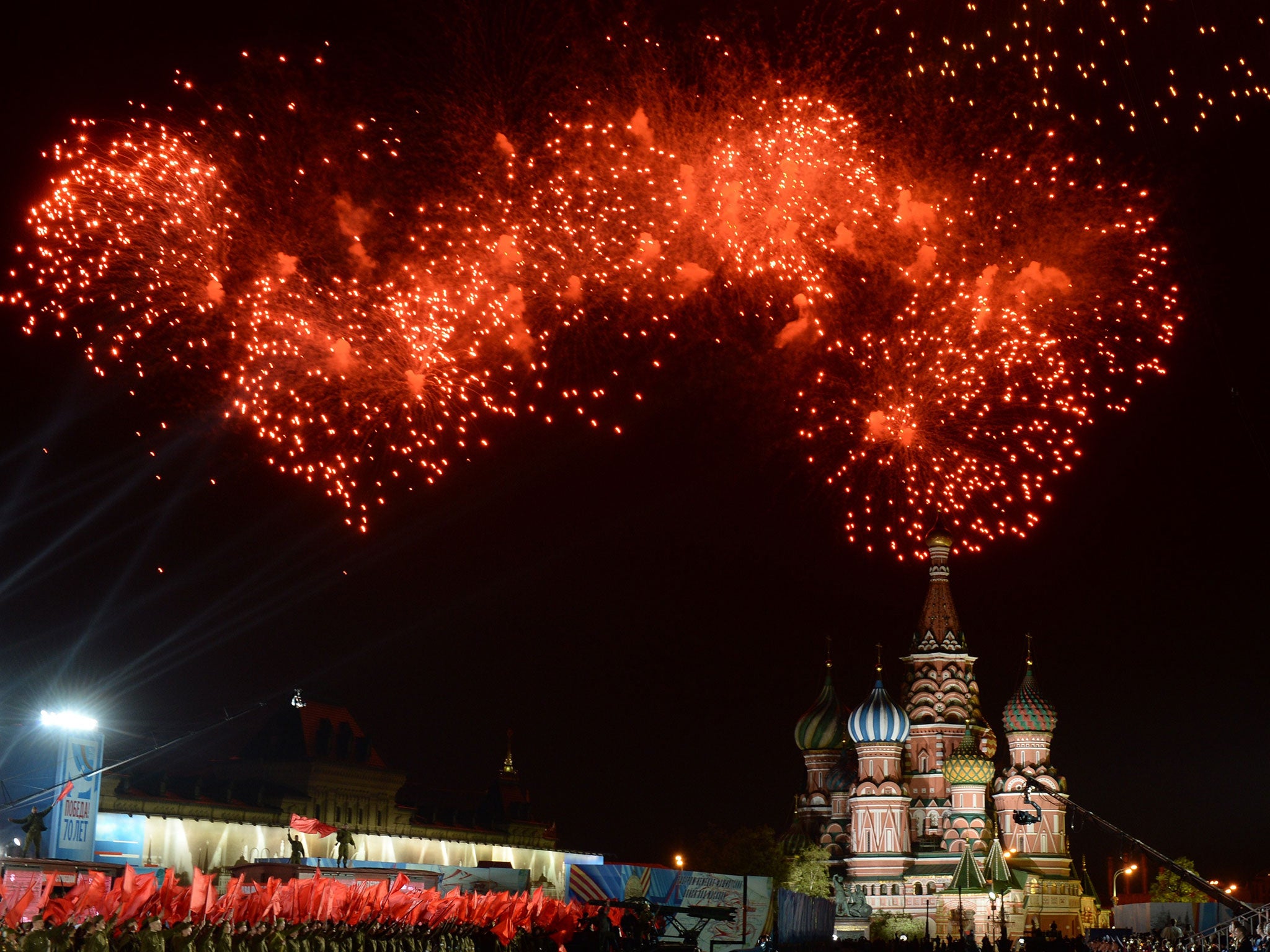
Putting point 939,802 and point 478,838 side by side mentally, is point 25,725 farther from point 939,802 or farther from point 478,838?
point 939,802

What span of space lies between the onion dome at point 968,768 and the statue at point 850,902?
763cm

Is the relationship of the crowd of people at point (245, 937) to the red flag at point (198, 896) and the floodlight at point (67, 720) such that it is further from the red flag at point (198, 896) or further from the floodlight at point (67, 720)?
the floodlight at point (67, 720)

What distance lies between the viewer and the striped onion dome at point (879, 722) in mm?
73750

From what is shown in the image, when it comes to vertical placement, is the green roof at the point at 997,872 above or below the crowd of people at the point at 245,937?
above

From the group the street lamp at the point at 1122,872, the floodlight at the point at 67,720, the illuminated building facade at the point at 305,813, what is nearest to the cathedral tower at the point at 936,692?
the street lamp at the point at 1122,872

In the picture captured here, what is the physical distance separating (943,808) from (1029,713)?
22.2 feet

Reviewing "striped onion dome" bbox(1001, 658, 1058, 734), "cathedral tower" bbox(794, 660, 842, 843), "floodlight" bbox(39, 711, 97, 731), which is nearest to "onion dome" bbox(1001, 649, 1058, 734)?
"striped onion dome" bbox(1001, 658, 1058, 734)

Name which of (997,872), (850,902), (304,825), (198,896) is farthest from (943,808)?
(198,896)

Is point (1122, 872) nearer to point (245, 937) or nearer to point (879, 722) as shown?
point (879, 722)

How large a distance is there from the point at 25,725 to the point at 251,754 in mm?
32052

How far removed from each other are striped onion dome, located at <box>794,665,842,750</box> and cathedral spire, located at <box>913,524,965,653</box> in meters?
7.94

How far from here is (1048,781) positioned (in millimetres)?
71938

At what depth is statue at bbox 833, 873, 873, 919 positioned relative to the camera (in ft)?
229

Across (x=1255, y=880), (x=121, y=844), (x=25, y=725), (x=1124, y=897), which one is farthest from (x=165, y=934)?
(x=1255, y=880)
